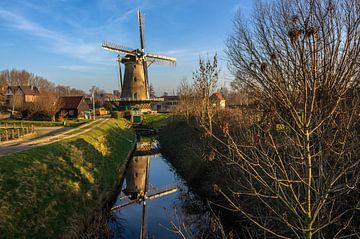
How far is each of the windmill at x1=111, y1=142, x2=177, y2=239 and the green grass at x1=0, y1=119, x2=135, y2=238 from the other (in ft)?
3.36

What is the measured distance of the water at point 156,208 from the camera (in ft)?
34.3

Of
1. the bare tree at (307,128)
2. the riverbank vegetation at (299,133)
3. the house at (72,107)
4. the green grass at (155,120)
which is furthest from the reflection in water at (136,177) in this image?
the house at (72,107)

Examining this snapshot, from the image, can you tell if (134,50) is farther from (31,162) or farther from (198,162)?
(31,162)

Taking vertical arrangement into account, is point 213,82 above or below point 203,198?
above

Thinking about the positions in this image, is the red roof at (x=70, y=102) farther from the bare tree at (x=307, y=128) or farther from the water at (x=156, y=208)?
the bare tree at (x=307, y=128)

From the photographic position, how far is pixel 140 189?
15.9m

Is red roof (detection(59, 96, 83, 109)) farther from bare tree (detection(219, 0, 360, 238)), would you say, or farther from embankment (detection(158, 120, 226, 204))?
bare tree (detection(219, 0, 360, 238))

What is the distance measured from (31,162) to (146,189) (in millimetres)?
6984

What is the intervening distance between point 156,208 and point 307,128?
443 inches

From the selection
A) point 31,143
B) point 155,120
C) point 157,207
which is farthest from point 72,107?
point 157,207

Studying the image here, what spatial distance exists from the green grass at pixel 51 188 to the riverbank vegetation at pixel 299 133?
5800 mm

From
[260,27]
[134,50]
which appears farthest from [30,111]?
[260,27]

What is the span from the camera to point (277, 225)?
26.0 feet

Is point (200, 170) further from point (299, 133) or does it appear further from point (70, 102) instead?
point (70, 102)
